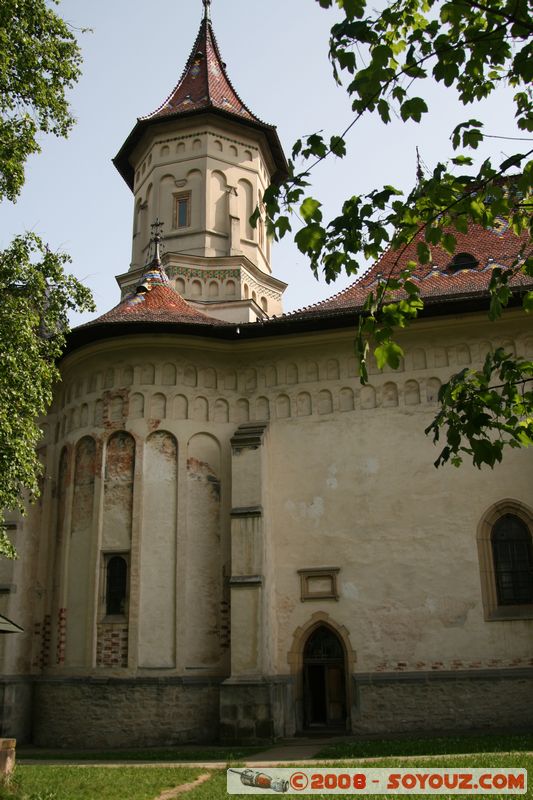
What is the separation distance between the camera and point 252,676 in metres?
14.2

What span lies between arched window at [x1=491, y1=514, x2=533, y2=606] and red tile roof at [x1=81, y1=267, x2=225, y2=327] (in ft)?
22.8

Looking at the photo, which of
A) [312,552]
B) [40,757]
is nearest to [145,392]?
[312,552]

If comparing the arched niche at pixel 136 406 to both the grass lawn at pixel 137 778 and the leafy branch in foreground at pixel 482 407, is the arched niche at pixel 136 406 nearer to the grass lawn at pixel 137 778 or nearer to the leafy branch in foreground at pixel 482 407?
the grass lawn at pixel 137 778

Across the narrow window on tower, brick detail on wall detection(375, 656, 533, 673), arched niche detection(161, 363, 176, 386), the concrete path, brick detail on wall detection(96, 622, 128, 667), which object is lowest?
the concrete path

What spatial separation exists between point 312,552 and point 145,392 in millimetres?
4805

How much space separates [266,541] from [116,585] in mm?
A: 3162

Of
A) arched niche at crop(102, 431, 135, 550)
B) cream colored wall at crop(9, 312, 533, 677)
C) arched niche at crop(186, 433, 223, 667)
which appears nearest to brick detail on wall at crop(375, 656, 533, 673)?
cream colored wall at crop(9, 312, 533, 677)

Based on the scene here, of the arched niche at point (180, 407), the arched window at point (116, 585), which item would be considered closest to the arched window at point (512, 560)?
the arched niche at point (180, 407)

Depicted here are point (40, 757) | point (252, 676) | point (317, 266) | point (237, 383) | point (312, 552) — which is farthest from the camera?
point (237, 383)

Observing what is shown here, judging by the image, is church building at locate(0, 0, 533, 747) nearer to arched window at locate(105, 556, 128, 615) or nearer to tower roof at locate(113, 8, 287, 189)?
arched window at locate(105, 556, 128, 615)

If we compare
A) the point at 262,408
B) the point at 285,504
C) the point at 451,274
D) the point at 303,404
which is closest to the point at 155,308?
the point at 262,408

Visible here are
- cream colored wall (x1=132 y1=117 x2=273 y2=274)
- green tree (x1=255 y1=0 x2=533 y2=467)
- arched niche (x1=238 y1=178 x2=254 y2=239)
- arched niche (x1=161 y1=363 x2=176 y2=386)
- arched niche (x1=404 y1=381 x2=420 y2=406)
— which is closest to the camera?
green tree (x1=255 y1=0 x2=533 y2=467)

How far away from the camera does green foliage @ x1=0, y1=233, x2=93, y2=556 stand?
11023 mm

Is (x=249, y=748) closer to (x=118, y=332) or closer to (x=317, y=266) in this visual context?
(x=118, y=332)
